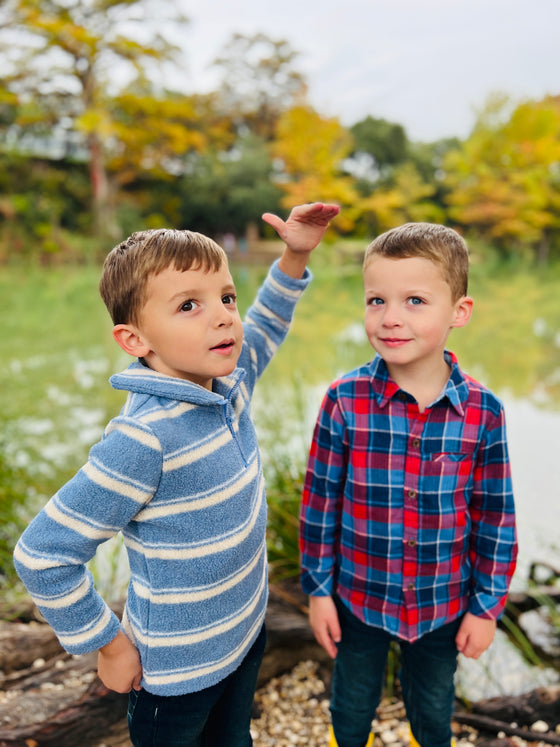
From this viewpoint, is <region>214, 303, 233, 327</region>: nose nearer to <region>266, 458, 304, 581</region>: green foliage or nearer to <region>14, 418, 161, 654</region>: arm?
<region>14, 418, 161, 654</region>: arm

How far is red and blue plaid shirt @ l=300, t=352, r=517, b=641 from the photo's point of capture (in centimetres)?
97

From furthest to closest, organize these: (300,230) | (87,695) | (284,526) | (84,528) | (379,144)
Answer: (379,144)
(284,526)
(87,695)
(300,230)
(84,528)

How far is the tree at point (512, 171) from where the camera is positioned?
14.3 metres

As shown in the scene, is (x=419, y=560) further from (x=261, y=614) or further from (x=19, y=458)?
(x=19, y=458)

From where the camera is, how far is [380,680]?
43.3 inches

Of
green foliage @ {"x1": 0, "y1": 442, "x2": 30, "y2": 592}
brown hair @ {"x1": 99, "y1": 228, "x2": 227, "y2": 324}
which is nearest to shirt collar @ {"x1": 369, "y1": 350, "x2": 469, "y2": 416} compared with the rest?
brown hair @ {"x1": 99, "y1": 228, "x2": 227, "y2": 324}

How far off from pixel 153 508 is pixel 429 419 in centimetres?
48

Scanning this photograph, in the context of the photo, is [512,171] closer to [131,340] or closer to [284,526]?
[284,526]

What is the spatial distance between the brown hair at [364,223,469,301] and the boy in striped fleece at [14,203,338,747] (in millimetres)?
280

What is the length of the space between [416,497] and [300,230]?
0.51 m

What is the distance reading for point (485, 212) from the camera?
14539 millimetres

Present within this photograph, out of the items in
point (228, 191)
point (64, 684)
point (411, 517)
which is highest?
point (228, 191)

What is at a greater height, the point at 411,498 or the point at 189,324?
the point at 189,324

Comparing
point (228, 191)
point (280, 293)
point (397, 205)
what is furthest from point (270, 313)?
point (397, 205)
